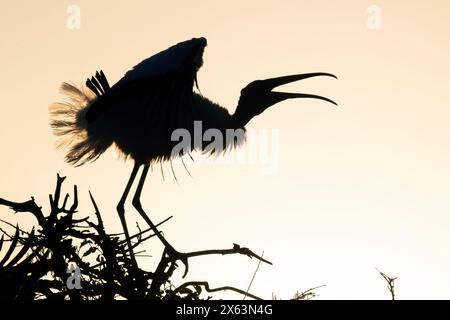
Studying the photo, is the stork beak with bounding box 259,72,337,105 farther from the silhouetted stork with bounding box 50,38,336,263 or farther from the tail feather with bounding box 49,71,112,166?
the tail feather with bounding box 49,71,112,166

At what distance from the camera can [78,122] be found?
24.8 feet

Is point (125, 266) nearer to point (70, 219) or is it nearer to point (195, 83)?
point (70, 219)

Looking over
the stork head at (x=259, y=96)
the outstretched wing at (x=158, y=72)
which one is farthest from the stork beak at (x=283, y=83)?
the outstretched wing at (x=158, y=72)

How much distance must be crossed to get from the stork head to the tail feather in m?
1.73

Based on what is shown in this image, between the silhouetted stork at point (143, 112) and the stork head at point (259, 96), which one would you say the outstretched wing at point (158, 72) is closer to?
the silhouetted stork at point (143, 112)

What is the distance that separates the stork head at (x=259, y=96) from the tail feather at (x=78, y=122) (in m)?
1.73

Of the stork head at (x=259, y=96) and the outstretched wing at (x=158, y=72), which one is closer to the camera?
the outstretched wing at (x=158, y=72)

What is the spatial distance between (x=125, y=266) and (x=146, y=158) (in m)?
3.62

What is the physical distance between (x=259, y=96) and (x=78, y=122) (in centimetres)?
223

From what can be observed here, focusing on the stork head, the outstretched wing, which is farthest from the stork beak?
the outstretched wing

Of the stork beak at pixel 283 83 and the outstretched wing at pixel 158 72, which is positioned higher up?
the stork beak at pixel 283 83

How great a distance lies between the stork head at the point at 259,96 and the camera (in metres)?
8.52

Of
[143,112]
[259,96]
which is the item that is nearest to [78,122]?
[143,112]
